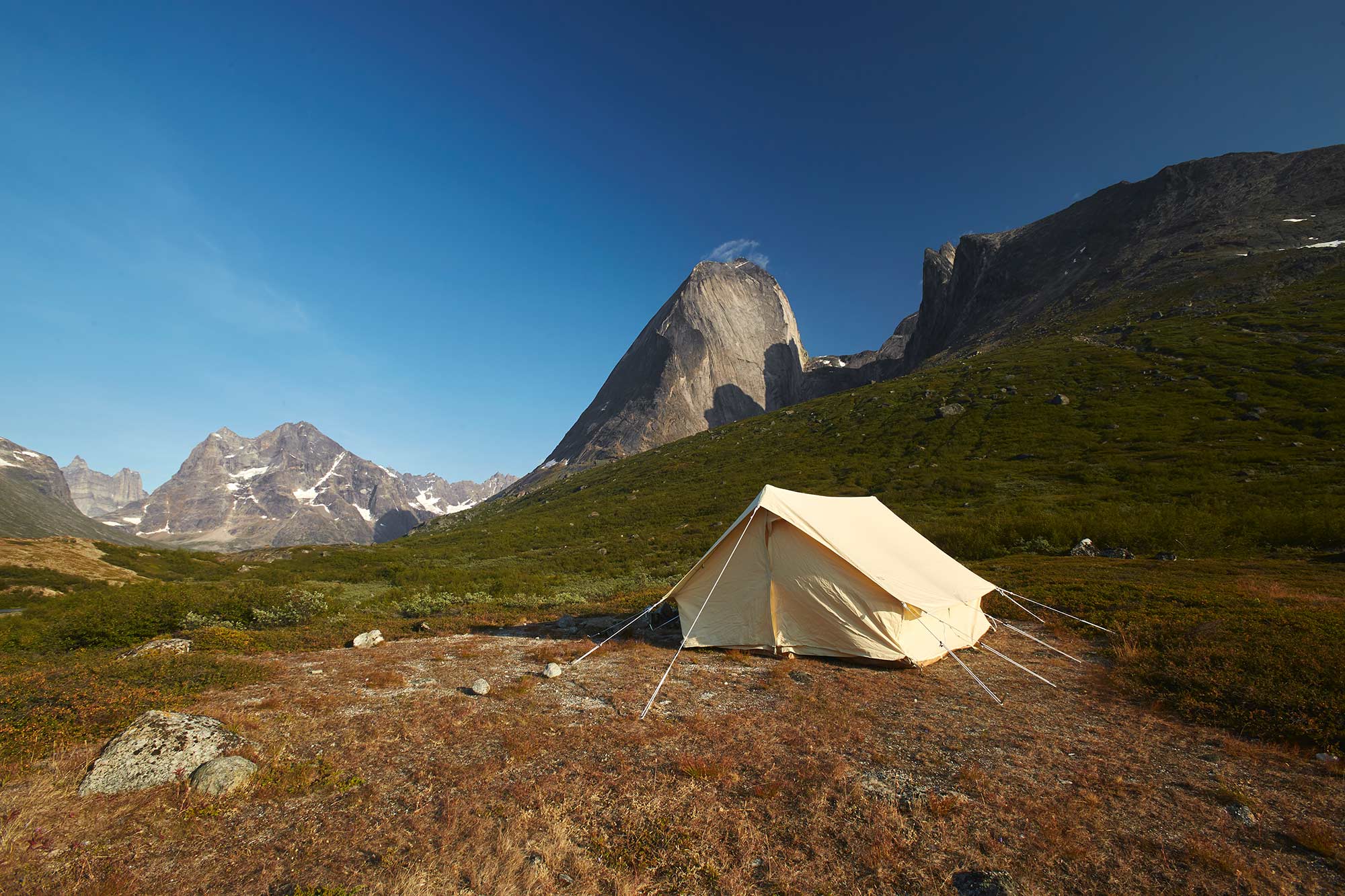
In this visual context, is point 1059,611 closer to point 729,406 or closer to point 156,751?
point 156,751

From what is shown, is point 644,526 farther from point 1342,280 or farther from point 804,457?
point 1342,280

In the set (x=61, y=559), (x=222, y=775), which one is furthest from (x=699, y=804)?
(x=61, y=559)

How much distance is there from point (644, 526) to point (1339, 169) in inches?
6136

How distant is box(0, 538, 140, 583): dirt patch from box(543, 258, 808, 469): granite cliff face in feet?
384

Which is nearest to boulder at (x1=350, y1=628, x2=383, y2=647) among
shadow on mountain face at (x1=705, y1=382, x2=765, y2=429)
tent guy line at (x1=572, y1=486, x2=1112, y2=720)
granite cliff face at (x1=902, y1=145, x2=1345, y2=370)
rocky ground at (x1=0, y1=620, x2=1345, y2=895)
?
rocky ground at (x1=0, y1=620, x2=1345, y2=895)

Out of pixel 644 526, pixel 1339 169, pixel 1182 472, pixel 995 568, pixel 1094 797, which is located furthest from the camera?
pixel 1339 169

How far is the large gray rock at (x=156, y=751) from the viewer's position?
6.46 m

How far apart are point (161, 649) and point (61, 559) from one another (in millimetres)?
27951

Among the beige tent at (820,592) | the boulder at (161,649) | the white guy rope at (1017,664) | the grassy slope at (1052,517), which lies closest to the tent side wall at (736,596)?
the beige tent at (820,592)

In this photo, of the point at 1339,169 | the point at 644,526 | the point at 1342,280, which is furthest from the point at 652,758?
the point at 1339,169

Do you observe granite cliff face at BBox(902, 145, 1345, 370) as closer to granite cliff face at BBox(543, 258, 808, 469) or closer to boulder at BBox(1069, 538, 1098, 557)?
granite cliff face at BBox(543, 258, 808, 469)

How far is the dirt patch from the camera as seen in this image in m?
27.5

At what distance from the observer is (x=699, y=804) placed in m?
6.53

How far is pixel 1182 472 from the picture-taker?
1348 inches
